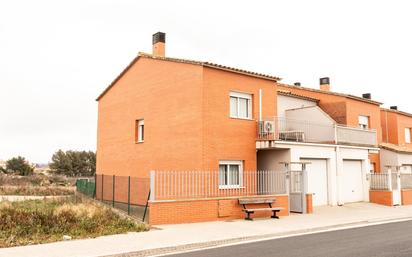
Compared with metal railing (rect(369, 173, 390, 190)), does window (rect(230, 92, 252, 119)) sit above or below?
above

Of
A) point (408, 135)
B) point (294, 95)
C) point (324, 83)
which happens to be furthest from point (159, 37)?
point (408, 135)

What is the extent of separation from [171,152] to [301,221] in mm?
6593

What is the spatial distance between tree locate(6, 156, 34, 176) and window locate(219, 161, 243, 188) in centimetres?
6255

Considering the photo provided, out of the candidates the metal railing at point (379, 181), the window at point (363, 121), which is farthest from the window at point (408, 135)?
the metal railing at point (379, 181)

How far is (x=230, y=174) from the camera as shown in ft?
59.5

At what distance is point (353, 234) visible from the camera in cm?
1248

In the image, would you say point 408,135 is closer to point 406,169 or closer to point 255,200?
point 406,169

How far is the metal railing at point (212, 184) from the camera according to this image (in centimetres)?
1495

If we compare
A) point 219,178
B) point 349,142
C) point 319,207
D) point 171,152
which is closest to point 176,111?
point 171,152

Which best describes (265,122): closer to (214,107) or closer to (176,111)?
(214,107)

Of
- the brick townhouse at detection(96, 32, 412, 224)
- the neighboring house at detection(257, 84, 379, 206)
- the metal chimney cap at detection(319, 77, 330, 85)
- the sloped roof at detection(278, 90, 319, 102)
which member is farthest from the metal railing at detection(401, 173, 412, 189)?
the metal chimney cap at detection(319, 77, 330, 85)

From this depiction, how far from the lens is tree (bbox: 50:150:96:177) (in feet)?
263

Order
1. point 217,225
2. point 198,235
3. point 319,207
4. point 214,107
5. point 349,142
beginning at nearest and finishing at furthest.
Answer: point 198,235
point 217,225
point 214,107
point 319,207
point 349,142

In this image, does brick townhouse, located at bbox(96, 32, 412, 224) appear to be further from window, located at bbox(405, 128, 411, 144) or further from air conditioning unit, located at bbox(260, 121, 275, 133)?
window, located at bbox(405, 128, 411, 144)
